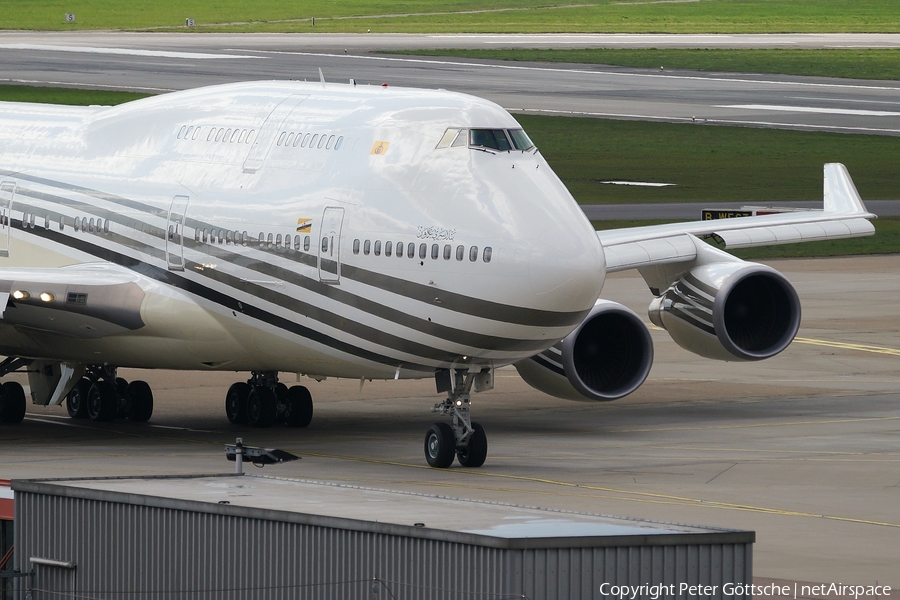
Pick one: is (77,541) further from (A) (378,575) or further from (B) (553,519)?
(B) (553,519)

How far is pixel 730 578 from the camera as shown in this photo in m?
15.4

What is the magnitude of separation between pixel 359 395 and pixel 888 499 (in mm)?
15047

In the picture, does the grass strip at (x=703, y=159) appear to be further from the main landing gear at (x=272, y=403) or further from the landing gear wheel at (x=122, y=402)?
the main landing gear at (x=272, y=403)

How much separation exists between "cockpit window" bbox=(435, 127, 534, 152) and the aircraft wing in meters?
5.23

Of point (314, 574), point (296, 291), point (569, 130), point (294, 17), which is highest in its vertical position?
point (294, 17)

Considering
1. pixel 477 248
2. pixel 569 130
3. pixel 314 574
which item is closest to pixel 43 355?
pixel 477 248

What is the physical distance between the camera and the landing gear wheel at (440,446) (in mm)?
27188

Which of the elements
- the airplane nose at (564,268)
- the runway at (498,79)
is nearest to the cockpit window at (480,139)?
the airplane nose at (564,268)

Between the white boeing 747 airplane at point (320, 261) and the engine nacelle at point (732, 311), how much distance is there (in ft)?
0.13

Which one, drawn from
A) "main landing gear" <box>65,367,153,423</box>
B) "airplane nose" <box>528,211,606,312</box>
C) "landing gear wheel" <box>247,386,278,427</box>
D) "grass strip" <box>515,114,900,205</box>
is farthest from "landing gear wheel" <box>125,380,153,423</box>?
"grass strip" <box>515,114,900,205</box>

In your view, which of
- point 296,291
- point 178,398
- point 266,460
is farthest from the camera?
point 178,398

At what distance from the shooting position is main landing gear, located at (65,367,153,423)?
34.1 meters

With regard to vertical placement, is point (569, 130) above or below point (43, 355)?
above

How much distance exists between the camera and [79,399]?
3466 cm
